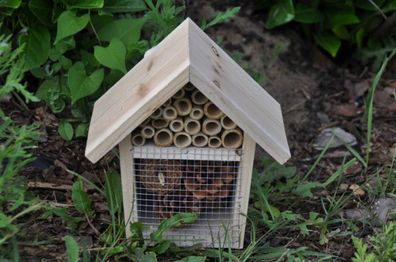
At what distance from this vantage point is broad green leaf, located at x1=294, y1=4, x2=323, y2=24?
11.8ft

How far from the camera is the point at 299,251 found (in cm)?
246

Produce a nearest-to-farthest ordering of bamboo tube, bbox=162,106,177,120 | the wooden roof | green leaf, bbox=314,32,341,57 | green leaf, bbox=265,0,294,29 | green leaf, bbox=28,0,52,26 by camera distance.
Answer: the wooden roof, bamboo tube, bbox=162,106,177,120, green leaf, bbox=28,0,52,26, green leaf, bbox=265,0,294,29, green leaf, bbox=314,32,341,57

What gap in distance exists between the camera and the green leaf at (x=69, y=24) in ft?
8.46

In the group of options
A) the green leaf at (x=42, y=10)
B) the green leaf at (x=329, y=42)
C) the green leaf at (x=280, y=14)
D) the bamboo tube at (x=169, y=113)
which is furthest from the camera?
the green leaf at (x=329, y=42)

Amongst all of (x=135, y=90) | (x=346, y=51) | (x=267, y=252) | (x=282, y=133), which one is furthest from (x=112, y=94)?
(x=346, y=51)

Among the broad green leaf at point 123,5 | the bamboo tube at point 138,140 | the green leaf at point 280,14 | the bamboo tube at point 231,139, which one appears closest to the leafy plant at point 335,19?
the green leaf at point 280,14

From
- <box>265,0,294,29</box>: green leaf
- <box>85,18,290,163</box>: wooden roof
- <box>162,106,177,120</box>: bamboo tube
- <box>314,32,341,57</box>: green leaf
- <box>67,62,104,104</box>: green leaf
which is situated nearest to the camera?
<box>85,18,290,163</box>: wooden roof

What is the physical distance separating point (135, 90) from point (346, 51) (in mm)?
1837

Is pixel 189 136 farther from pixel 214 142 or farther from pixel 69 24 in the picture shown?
pixel 69 24

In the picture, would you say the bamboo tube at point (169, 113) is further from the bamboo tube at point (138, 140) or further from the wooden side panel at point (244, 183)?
the wooden side panel at point (244, 183)

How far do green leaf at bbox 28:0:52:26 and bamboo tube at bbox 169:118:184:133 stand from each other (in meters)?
0.78

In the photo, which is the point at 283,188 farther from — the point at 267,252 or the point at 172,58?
the point at 172,58

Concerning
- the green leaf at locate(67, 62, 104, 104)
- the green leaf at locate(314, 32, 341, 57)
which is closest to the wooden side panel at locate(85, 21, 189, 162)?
the green leaf at locate(67, 62, 104, 104)

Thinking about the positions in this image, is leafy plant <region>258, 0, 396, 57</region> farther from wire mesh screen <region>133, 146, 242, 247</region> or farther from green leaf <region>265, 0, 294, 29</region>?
wire mesh screen <region>133, 146, 242, 247</region>
